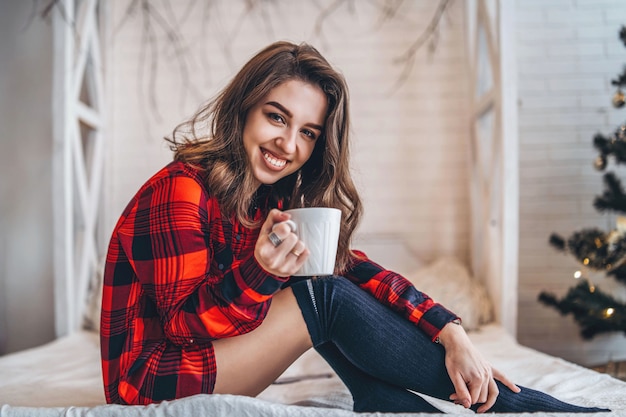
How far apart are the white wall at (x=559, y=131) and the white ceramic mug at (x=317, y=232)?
1.68 meters

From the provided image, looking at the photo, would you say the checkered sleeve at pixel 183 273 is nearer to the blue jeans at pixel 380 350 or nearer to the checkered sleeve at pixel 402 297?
the blue jeans at pixel 380 350

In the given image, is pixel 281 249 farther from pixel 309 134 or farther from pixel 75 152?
pixel 75 152

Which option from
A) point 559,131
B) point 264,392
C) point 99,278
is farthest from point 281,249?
point 559,131

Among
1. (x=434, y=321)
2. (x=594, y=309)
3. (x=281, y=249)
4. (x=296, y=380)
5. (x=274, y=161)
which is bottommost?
(x=296, y=380)

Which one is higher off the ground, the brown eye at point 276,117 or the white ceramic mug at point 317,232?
the brown eye at point 276,117

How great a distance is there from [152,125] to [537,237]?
1641 millimetres

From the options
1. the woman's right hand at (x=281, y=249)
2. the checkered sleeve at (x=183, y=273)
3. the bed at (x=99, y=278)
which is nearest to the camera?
the woman's right hand at (x=281, y=249)

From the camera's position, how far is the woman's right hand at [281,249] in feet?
2.40

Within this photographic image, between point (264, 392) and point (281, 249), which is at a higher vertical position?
point (281, 249)

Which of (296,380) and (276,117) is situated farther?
(296,380)

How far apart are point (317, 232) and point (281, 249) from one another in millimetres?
53

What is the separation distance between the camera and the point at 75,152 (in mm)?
2020

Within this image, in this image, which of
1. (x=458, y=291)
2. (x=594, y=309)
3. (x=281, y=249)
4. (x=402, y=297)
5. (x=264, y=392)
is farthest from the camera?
(x=458, y=291)

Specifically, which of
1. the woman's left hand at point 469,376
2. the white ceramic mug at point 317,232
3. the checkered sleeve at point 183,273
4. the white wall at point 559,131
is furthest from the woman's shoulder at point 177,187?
the white wall at point 559,131
